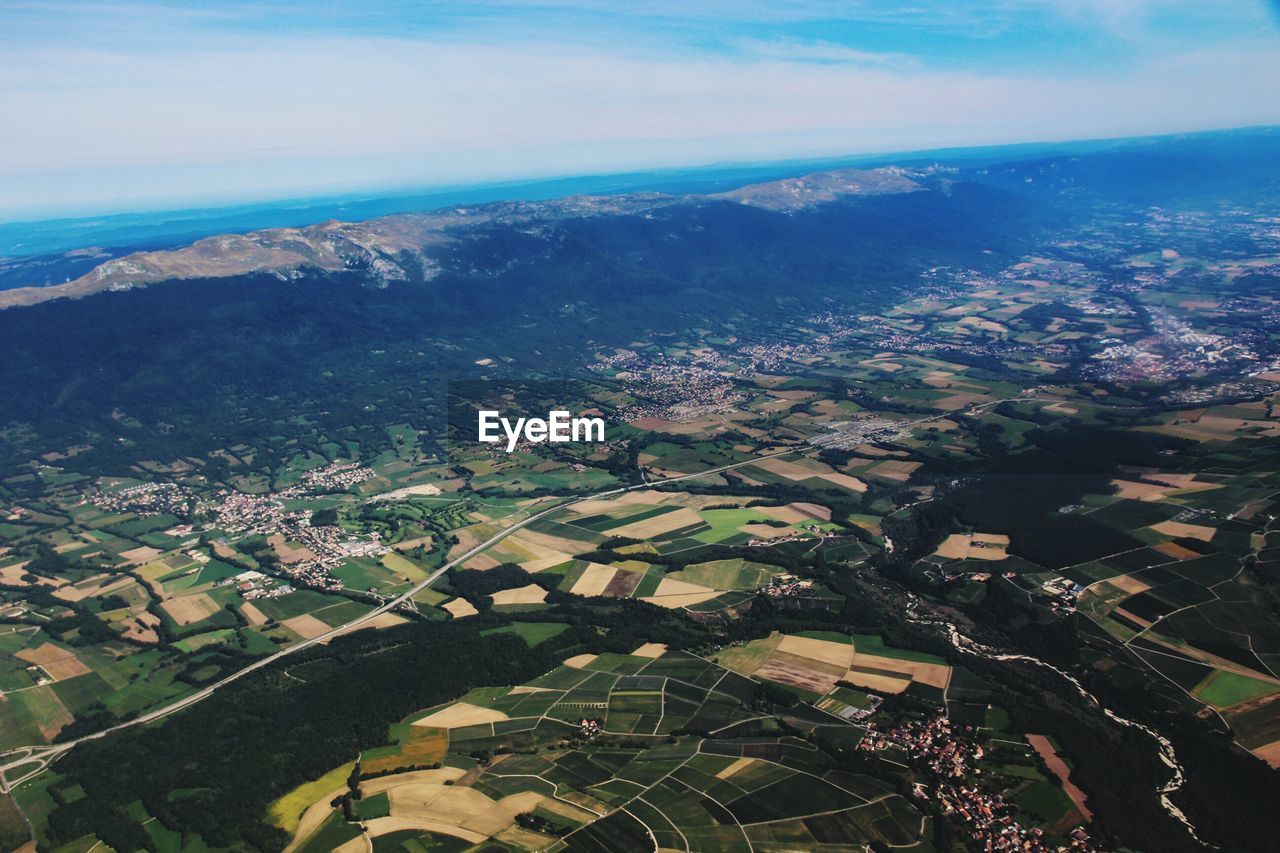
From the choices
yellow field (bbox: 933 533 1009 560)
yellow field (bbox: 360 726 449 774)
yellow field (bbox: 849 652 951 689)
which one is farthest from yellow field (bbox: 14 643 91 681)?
yellow field (bbox: 933 533 1009 560)

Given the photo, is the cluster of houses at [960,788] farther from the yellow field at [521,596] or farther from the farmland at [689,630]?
the yellow field at [521,596]

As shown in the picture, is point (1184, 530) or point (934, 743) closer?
point (934, 743)

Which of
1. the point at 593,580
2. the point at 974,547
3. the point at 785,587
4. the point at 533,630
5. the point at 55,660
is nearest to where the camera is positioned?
the point at 55,660

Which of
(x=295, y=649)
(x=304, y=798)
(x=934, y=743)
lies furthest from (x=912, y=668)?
(x=295, y=649)

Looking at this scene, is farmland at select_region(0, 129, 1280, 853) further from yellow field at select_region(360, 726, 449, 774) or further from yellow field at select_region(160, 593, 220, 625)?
yellow field at select_region(360, 726, 449, 774)

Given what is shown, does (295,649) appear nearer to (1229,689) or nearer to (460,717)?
(460,717)

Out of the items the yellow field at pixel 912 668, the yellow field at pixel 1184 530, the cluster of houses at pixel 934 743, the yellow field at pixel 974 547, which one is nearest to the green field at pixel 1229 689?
the yellow field at pixel 912 668

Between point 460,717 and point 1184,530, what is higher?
point 1184,530

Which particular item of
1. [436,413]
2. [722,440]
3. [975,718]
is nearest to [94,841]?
[975,718]

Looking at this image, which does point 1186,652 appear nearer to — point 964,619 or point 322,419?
point 964,619
